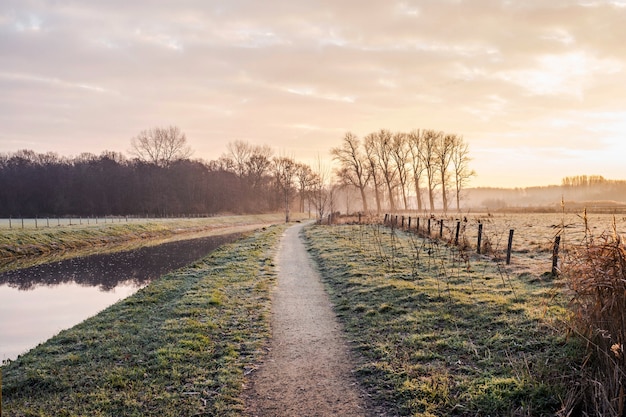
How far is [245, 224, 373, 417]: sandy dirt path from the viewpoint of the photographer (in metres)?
5.16

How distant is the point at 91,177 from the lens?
7419cm

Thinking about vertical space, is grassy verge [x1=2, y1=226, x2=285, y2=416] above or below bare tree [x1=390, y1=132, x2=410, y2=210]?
below

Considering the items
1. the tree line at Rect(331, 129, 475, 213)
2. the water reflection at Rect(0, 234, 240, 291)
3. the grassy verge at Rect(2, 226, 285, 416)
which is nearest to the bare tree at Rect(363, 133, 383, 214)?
the tree line at Rect(331, 129, 475, 213)

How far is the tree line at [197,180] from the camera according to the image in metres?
65.6

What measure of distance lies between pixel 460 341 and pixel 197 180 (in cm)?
7773

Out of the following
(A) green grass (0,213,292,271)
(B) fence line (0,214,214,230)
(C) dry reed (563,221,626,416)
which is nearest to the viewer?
(C) dry reed (563,221,626,416)

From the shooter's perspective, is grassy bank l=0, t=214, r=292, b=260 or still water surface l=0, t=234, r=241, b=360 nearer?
still water surface l=0, t=234, r=241, b=360

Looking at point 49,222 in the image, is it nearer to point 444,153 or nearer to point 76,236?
point 76,236

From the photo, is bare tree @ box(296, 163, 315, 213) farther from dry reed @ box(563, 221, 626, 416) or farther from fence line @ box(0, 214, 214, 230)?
dry reed @ box(563, 221, 626, 416)

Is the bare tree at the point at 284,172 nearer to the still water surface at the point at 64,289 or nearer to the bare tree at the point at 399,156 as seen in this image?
the bare tree at the point at 399,156

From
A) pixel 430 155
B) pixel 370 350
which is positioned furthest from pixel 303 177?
pixel 370 350

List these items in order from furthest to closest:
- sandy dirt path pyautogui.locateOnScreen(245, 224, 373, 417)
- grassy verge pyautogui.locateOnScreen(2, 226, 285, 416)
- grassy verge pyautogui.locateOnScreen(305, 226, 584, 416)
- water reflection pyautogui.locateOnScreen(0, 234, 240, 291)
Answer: water reflection pyautogui.locateOnScreen(0, 234, 240, 291), grassy verge pyautogui.locateOnScreen(2, 226, 285, 416), sandy dirt path pyautogui.locateOnScreen(245, 224, 373, 417), grassy verge pyautogui.locateOnScreen(305, 226, 584, 416)

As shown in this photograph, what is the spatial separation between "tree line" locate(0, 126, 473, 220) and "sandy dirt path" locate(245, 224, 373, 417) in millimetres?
45753

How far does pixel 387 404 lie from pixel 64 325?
962 cm
